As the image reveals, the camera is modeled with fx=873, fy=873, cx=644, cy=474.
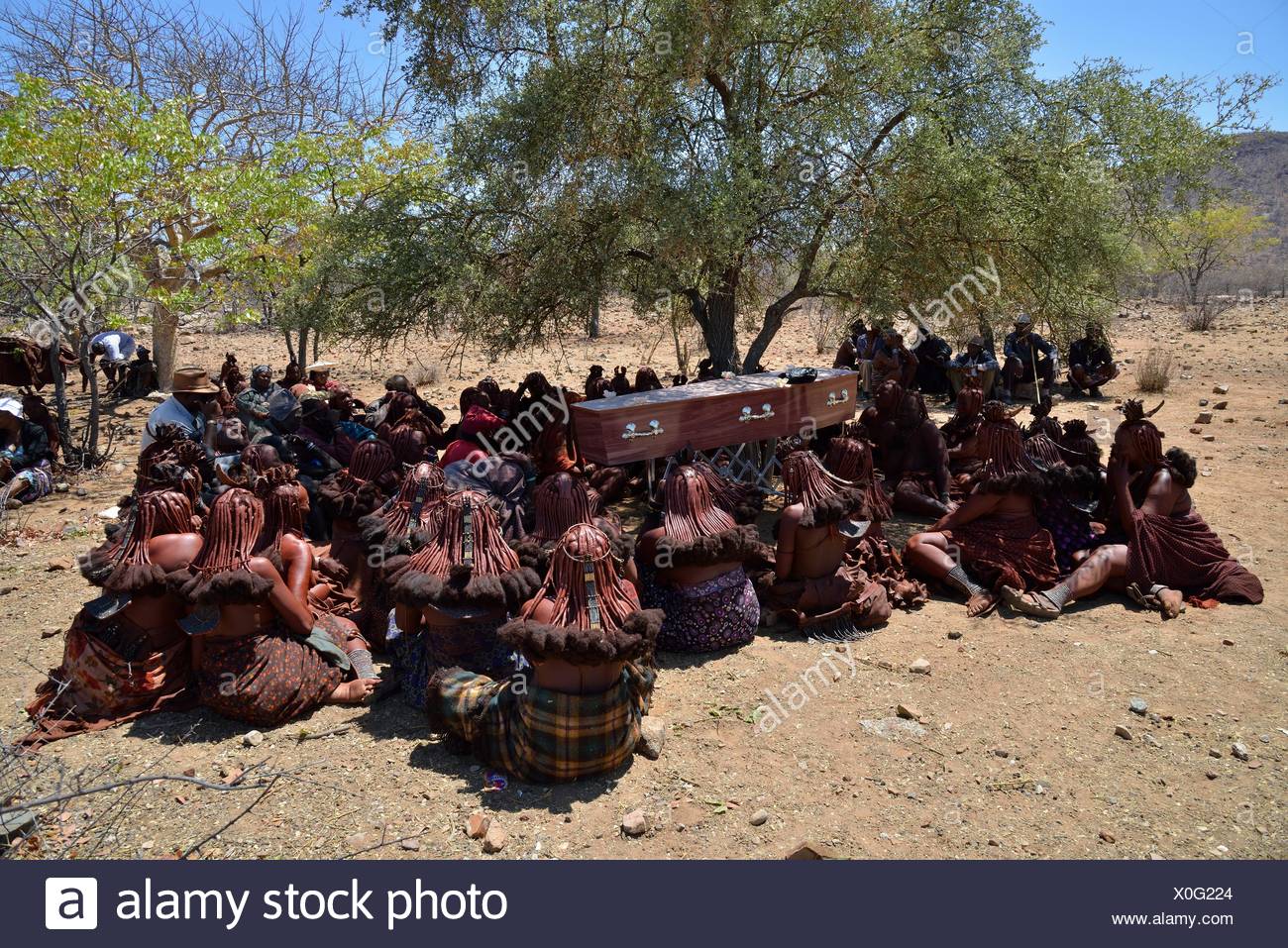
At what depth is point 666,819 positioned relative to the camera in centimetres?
361

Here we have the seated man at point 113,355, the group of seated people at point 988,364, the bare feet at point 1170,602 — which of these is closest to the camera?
the bare feet at point 1170,602

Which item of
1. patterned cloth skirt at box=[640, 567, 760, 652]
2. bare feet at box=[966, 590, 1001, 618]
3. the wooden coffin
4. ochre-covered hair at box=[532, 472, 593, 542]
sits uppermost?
the wooden coffin

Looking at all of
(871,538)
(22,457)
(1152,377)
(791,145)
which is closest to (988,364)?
(1152,377)

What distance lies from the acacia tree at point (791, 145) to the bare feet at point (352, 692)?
383 cm

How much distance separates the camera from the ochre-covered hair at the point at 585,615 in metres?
3.47

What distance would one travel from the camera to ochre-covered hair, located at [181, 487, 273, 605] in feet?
13.3

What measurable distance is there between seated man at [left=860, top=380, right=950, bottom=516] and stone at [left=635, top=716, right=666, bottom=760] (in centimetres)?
426

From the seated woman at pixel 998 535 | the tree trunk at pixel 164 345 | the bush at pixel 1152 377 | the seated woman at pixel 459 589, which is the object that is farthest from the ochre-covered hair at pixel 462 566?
the bush at pixel 1152 377

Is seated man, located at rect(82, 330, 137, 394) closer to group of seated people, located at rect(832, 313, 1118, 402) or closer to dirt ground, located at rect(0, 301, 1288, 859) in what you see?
dirt ground, located at rect(0, 301, 1288, 859)

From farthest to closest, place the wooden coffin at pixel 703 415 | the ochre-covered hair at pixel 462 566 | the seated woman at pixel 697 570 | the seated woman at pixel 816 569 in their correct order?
the wooden coffin at pixel 703 415 < the seated woman at pixel 816 569 < the seated woman at pixel 697 570 < the ochre-covered hair at pixel 462 566

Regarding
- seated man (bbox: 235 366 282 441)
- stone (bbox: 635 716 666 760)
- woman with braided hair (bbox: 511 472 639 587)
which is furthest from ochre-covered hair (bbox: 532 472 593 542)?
seated man (bbox: 235 366 282 441)

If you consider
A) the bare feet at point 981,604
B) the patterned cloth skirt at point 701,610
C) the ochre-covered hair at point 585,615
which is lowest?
the bare feet at point 981,604

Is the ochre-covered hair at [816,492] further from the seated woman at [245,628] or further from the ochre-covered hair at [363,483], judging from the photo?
the seated woman at [245,628]

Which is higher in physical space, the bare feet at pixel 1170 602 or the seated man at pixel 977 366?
the seated man at pixel 977 366
